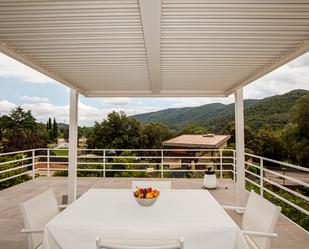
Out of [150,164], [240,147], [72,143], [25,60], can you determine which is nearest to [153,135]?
[150,164]

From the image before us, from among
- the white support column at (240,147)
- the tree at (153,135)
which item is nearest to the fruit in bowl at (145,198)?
the white support column at (240,147)

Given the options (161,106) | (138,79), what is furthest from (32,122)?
(138,79)

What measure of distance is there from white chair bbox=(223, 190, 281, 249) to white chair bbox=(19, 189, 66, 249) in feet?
5.55

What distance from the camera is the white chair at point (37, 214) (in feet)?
7.23

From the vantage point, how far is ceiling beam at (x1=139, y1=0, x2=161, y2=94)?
1.84 metres

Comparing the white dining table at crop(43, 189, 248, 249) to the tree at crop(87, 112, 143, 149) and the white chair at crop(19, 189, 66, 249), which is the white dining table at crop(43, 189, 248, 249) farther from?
the tree at crop(87, 112, 143, 149)

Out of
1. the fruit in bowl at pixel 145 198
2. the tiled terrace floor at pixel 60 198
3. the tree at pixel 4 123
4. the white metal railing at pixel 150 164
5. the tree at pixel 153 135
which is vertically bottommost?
the tiled terrace floor at pixel 60 198

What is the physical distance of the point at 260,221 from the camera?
2.29m

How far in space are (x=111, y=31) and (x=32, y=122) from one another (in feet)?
63.8

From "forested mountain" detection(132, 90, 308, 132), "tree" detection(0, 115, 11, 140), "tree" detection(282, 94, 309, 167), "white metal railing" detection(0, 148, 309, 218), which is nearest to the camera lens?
"white metal railing" detection(0, 148, 309, 218)

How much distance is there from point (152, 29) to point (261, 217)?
1832mm

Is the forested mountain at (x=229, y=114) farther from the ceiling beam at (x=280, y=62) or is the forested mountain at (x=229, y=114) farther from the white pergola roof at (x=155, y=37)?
the white pergola roof at (x=155, y=37)

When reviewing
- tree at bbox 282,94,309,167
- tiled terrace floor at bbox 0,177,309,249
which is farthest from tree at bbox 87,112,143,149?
tree at bbox 282,94,309,167

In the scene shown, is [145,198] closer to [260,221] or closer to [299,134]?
[260,221]
